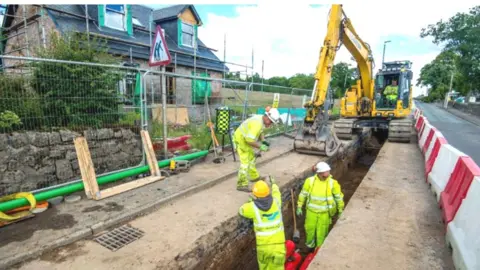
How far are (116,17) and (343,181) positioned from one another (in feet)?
40.0

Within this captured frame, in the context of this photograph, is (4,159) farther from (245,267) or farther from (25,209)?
(245,267)

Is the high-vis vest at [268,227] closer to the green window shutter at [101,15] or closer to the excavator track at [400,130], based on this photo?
the excavator track at [400,130]

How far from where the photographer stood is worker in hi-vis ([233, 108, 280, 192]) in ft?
16.1

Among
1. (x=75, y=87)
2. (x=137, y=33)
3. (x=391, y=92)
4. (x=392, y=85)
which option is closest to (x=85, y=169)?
(x=75, y=87)

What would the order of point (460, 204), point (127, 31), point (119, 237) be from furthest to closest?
1. point (127, 31)
2. point (119, 237)
3. point (460, 204)

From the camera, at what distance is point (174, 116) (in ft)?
22.1

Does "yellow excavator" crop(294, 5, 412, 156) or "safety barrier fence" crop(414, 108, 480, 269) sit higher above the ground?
"yellow excavator" crop(294, 5, 412, 156)

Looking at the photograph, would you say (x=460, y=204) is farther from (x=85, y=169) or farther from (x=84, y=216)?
(x=85, y=169)

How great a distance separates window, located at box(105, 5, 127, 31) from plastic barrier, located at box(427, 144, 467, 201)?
1322 centimetres

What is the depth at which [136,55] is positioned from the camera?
11789 mm

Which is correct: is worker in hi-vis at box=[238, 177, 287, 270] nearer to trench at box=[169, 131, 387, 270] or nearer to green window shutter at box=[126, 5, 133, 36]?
trench at box=[169, 131, 387, 270]

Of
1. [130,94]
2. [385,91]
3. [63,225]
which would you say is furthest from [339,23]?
[63,225]

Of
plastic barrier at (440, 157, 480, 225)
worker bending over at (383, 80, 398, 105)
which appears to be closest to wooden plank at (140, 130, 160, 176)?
plastic barrier at (440, 157, 480, 225)

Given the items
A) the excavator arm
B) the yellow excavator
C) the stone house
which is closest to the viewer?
the excavator arm
